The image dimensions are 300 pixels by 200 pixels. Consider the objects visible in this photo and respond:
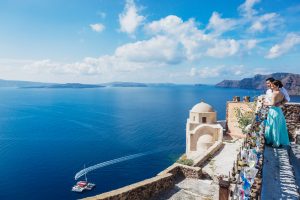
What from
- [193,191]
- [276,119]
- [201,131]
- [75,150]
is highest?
[276,119]

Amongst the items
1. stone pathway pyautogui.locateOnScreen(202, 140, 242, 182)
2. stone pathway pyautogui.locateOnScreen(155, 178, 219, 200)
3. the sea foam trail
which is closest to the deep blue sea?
the sea foam trail

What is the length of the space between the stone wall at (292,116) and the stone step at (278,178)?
3706 mm

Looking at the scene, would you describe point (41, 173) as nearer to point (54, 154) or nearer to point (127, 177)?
point (54, 154)

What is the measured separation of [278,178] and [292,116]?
6.36 meters

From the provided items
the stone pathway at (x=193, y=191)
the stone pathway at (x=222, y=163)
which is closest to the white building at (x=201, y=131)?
the stone pathway at (x=222, y=163)

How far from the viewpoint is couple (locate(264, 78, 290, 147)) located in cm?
816

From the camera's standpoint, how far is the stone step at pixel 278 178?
5270mm

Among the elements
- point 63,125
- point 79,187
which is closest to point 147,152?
point 79,187

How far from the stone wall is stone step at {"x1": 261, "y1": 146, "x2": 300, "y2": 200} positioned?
3.71m

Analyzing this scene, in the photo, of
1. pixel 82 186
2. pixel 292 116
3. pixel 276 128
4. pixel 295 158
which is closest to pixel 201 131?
pixel 292 116

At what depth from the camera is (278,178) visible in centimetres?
601

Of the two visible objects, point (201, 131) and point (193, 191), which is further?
point (201, 131)

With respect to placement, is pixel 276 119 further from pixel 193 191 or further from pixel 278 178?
pixel 193 191

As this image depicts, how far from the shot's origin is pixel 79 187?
35656 millimetres
